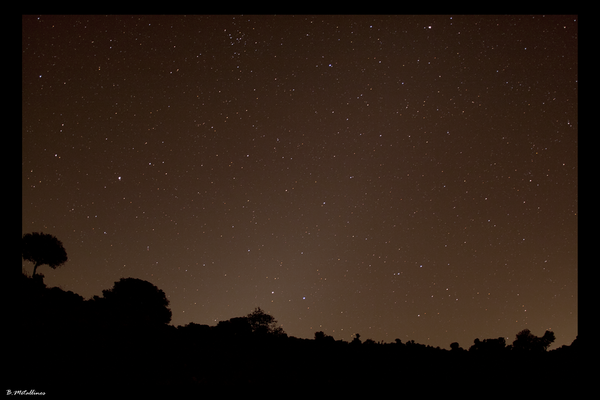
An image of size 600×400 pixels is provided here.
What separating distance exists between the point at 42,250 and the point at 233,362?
2311 cm

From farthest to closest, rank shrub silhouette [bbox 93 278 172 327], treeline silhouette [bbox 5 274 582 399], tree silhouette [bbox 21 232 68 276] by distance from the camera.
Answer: shrub silhouette [bbox 93 278 172 327]
tree silhouette [bbox 21 232 68 276]
treeline silhouette [bbox 5 274 582 399]

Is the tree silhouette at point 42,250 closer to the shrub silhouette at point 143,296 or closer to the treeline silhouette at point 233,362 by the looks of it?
the shrub silhouette at point 143,296

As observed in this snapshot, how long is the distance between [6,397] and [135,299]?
1188 inches

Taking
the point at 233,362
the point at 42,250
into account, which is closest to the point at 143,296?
the point at 42,250

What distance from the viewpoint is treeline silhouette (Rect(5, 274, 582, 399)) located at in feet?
22.2

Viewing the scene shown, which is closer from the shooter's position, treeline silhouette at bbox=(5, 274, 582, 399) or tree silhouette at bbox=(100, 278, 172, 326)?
treeline silhouette at bbox=(5, 274, 582, 399)

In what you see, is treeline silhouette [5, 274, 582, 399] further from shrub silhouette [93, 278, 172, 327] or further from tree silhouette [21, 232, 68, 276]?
shrub silhouette [93, 278, 172, 327]

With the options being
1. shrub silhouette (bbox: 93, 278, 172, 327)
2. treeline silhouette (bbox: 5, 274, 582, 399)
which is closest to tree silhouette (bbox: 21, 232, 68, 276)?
shrub silhouette (bbox: 93, 278, 172, 327)

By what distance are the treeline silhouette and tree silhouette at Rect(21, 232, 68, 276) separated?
14161 millimetres

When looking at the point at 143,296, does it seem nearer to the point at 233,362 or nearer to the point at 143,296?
the point at 143,296

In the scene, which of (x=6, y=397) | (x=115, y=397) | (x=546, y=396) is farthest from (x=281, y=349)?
(x=6, y=397)

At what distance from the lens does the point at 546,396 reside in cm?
645
